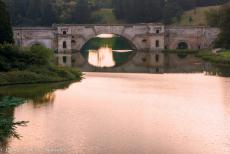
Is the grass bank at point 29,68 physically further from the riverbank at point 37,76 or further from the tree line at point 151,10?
the tree line at point 151,10

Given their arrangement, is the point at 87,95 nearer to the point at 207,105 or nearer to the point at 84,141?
the point at 207,105

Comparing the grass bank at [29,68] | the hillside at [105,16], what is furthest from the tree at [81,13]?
the grass bank at [29,68]

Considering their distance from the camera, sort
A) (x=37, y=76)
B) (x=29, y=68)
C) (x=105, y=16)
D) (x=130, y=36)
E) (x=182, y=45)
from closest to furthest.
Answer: (x=37, y=76) → (x=29, y=68) → (x=130, y=36) → (x=182, y=45) → (x=105, y=16)

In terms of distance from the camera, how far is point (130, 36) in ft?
247

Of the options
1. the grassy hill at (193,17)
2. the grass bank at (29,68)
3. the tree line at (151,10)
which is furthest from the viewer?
the grassy hill at (193,17)

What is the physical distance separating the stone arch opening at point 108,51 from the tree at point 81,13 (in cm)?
380

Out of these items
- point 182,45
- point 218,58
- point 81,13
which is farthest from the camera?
point 81,13

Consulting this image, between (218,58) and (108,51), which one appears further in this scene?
(108,51)

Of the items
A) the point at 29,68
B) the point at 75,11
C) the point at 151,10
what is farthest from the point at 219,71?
the point at 75,11

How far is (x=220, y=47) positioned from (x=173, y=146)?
4644 centimetres

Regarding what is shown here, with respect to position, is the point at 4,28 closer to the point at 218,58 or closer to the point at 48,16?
the point at 218,58

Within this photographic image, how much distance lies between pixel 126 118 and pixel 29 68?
58.0 feet

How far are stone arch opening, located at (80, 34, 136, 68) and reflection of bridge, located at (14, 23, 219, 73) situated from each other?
76.0 inches

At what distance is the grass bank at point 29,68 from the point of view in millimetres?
39375
